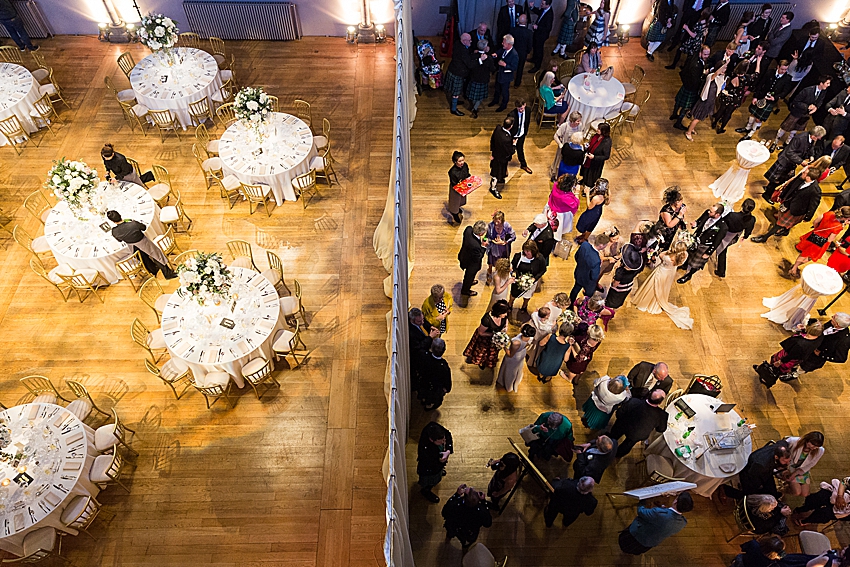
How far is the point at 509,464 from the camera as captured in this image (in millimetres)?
5449

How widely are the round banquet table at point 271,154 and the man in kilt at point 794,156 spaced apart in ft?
23.7

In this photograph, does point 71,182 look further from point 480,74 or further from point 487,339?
point 480,74

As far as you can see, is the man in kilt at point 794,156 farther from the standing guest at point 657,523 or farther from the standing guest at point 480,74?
the standing guest at point 657,523

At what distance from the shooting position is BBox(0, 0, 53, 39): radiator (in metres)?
11.0

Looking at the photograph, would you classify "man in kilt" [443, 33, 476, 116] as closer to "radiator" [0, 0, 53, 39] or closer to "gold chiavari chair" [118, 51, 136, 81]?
"gold chiavari chair" [118, 51, 136, 81]

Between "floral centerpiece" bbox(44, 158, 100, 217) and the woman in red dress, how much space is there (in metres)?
9.63

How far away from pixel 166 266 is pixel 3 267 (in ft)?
8.57

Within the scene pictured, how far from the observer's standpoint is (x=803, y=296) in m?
7.38

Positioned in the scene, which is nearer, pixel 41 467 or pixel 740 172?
pixel 41 467

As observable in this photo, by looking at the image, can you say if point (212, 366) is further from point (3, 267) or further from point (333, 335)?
point (3, 267)

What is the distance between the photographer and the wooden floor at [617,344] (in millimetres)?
6074

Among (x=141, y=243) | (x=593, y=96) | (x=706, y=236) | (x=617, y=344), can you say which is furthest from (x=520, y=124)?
(x=141, y=243)

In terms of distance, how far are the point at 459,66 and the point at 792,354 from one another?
671 cm

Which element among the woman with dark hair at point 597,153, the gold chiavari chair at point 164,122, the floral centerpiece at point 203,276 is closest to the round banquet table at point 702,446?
the woman with dark hair at point 597,153
